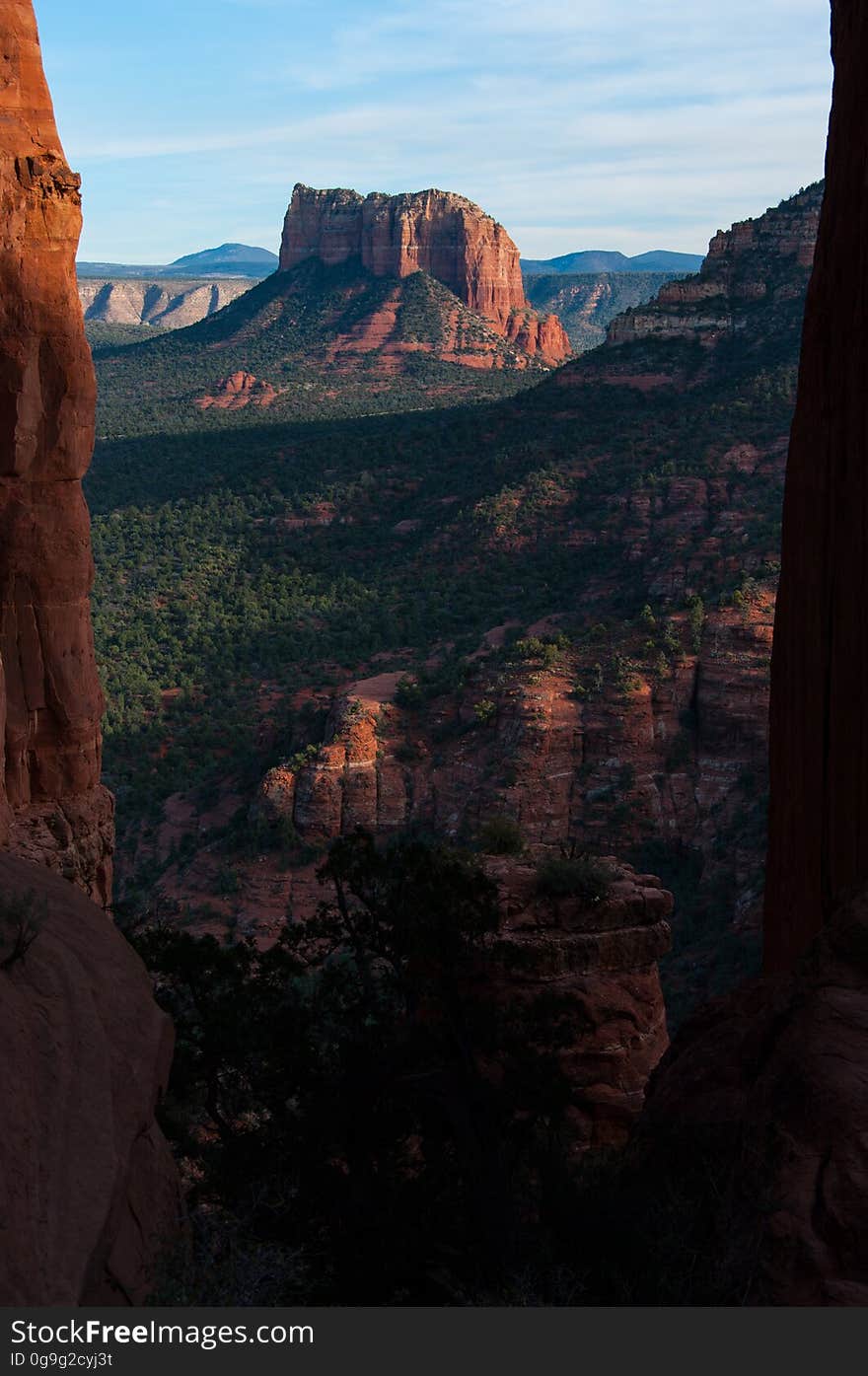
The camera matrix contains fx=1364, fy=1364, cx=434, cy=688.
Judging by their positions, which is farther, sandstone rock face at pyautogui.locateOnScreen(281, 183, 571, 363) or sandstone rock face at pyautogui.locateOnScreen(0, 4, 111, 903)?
sandstone rock face at pyautogui.locateOnScreen(281, 183, 571, 363)

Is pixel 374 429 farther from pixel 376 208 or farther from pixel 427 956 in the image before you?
pixel 427 956

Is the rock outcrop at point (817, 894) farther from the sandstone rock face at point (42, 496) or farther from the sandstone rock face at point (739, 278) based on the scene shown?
the sandstone rock face at point (739, 278)

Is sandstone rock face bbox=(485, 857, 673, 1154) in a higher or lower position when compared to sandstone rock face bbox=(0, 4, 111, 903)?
lower

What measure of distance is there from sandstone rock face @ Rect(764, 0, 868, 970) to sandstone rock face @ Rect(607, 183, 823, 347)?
60.5 metres

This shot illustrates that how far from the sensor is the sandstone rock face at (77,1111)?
793 cm

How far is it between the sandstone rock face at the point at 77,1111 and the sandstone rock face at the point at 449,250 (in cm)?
12750

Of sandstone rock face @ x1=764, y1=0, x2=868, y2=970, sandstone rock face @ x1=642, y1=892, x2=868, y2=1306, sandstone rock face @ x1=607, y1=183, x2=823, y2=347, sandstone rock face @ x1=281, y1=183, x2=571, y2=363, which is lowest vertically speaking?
sandstone rock face @ x1=642, y1=892, x2=868, y2=1306

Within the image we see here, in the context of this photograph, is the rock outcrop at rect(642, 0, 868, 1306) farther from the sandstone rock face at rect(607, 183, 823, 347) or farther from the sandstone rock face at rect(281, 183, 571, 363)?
the sandstone rock face at rect(281, 183, 571, 363)

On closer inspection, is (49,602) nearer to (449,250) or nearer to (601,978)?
(601,978)

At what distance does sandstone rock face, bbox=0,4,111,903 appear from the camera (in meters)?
17.4

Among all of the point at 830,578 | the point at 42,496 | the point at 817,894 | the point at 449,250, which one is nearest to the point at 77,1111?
the point at 817,894

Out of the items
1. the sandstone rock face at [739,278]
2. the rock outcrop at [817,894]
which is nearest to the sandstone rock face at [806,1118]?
the rock outcrop at [817,894]

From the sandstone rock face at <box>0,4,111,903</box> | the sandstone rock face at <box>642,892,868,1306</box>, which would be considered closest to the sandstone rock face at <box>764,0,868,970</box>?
the sandstone rock face at <box>642,892,868,1306</box>

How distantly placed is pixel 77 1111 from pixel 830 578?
8.90 meters
